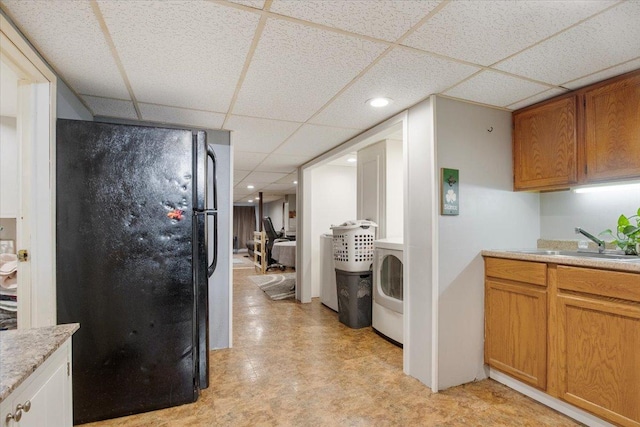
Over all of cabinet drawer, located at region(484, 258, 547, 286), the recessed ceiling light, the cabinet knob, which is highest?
the recessed ceiling light

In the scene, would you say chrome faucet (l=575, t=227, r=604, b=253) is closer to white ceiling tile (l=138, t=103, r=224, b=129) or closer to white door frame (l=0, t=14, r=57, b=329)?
white ceiling tile (l=138, t=103, r=224, b=129)

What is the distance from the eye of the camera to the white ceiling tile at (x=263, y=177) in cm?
584

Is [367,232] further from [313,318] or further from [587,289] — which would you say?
[587,289]

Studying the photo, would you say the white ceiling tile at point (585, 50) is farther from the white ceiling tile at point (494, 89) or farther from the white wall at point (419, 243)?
the white wall at point (419, 243)

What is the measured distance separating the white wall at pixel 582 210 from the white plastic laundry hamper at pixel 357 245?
159cm


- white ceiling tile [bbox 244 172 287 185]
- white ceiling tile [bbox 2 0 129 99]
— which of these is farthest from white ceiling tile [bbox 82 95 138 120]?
Answer: white ceiling tile [bbox 244 172 287 185]

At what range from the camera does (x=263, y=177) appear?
6.24 m

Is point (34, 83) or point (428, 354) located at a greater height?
point (34, 83)

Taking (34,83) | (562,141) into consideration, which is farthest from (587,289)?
(34,83)

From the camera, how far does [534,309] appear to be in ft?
6.80

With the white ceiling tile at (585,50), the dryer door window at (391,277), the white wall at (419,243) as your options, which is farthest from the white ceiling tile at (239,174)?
the white ceiling tile at (585,50)

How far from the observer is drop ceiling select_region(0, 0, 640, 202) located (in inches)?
52.5

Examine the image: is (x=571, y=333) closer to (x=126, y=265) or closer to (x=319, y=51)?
(x=319, y=51)

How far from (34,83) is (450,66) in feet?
7.41
